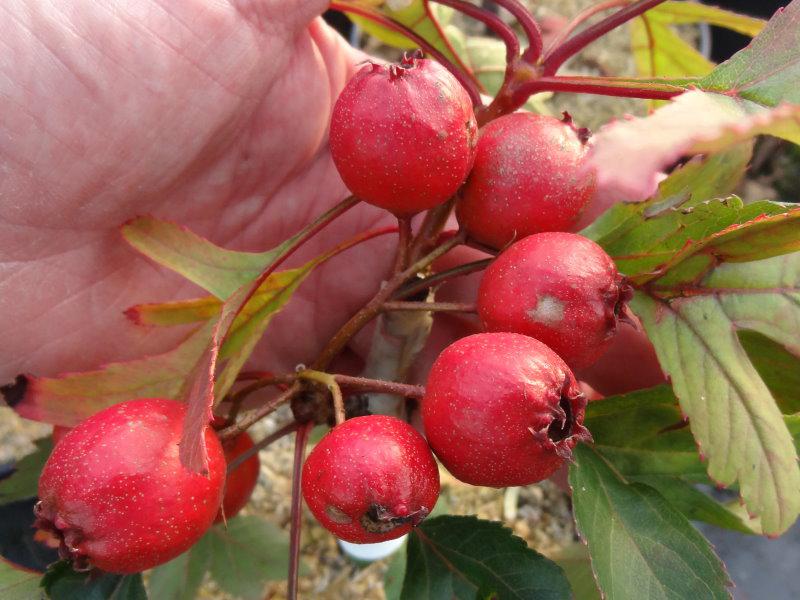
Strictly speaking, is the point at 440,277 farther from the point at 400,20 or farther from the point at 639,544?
the point at 400,20

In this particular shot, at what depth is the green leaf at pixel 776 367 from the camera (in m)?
0.83

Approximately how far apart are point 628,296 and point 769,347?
0.27m

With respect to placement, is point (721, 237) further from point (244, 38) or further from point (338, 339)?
point (244, 38)

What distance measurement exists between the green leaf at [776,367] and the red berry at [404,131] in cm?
42

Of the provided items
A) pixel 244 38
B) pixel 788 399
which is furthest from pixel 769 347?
pixel 244 38

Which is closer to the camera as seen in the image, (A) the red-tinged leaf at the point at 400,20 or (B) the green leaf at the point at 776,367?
(B) the green leaf at the point at 776,367

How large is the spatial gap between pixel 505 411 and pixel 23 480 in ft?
2.63

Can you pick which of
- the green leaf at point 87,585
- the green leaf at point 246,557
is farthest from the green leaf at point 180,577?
the green leaf at point 87,585

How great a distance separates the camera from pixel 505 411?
1.90 ft

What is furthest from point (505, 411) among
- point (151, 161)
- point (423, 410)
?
point (151, 161)

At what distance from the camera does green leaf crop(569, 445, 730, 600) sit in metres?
0.71

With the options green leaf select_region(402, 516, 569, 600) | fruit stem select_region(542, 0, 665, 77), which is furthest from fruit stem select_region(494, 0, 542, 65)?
green leaf select_region(402, 516, 569, 600)

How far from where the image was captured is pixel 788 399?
2.75 feet

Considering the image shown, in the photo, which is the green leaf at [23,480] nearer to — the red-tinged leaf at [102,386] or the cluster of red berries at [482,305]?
the red-tinged leaf at [102,386]
